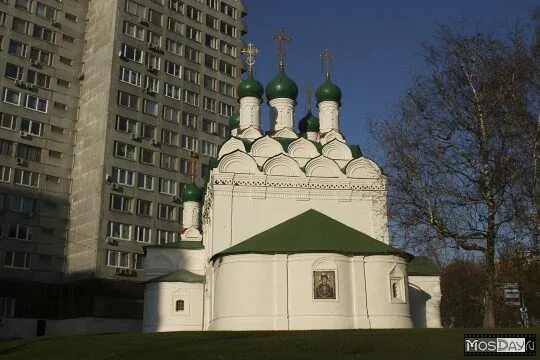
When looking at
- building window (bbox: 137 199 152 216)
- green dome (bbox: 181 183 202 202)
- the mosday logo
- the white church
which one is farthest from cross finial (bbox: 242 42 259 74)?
the mosday logo

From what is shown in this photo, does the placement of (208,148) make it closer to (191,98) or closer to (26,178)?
(191,98)

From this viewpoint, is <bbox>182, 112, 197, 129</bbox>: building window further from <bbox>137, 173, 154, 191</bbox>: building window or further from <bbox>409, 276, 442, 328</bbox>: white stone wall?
<bbox>409, 276, 442, 328</bbox>: white stone wall

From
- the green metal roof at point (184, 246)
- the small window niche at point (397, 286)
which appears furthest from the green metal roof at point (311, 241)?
the green metal roof at point (184, 246)

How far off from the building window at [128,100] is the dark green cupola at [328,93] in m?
14.0

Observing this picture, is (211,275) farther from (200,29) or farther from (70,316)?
(200,29)

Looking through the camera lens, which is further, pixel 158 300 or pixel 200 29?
pixel 200 29

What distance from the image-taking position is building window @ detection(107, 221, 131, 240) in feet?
108

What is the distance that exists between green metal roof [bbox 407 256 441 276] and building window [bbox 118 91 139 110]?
19947mm

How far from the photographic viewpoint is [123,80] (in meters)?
36.2

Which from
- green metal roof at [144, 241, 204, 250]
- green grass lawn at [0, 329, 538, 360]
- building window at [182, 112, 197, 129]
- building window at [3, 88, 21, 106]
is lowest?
green grass lawn at [0, 329, 538, 360]

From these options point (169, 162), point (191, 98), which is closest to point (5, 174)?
point (169, 162)

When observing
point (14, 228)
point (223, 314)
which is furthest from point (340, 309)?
point (14, 228)

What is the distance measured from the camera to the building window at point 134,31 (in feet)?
123

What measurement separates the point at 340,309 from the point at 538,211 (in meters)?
7.43
